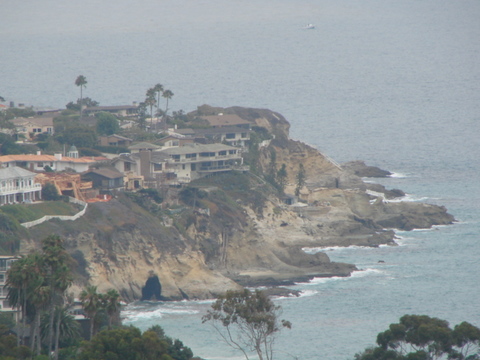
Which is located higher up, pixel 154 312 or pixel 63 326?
pixel 63 326

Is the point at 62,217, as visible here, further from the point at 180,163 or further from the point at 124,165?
the point at 180,163

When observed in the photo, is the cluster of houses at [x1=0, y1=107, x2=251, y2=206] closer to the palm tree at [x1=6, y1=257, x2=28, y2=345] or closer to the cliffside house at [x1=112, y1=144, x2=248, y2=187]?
the cliffside house at [x1=112, y1=144, x2=248, y2=187]

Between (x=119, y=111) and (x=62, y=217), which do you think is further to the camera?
(x=119, y=111)

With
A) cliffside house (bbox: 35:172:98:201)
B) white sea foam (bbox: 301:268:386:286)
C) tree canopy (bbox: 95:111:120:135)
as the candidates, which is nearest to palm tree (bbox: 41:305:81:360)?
cliffside house (bbox: 35:172:98:201)

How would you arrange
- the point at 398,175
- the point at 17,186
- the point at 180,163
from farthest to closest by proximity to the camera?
the point at 398,175 → the point at 180,163 → the point at 17,186

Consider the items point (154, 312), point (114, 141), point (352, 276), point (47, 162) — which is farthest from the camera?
point (114, 141)

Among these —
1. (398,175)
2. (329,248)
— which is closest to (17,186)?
(329,248)
